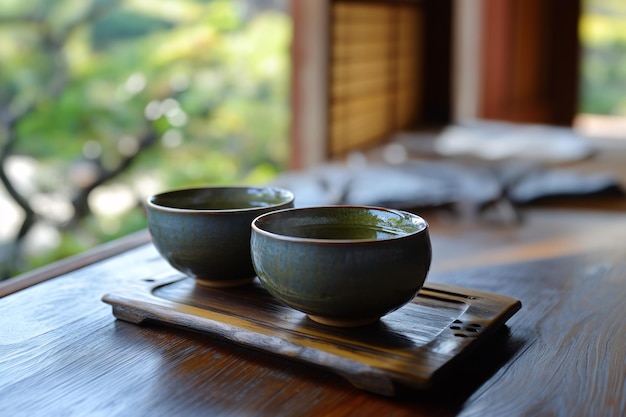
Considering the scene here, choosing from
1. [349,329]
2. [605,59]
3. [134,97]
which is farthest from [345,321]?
[605,59]

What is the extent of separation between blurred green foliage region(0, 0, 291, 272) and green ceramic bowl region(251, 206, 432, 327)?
95.9 inches

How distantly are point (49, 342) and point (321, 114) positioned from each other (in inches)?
85.8

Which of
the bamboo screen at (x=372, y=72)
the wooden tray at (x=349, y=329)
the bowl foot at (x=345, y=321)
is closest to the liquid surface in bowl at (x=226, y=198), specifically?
the wooden tray at (x=349, y=329)

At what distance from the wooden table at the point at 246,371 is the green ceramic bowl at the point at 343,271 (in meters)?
0.08

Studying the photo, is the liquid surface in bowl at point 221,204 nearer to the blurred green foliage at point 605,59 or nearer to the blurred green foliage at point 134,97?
the blurred green foliage at point 134,97

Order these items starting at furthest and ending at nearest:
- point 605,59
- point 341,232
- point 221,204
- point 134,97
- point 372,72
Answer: point 605,59
point 134,97
point 372,72
point 221,204
point 341,232

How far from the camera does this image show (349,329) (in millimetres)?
775

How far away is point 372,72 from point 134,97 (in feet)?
5.19

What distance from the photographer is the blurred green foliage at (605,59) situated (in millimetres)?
6773

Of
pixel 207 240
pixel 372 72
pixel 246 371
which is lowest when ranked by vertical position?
pixel 246 371

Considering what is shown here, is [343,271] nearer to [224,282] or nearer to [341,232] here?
[341,232]

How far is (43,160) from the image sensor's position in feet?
12.5

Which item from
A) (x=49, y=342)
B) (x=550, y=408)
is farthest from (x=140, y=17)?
(x=550, y=408)

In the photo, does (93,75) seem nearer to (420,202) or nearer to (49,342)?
(420,202)
